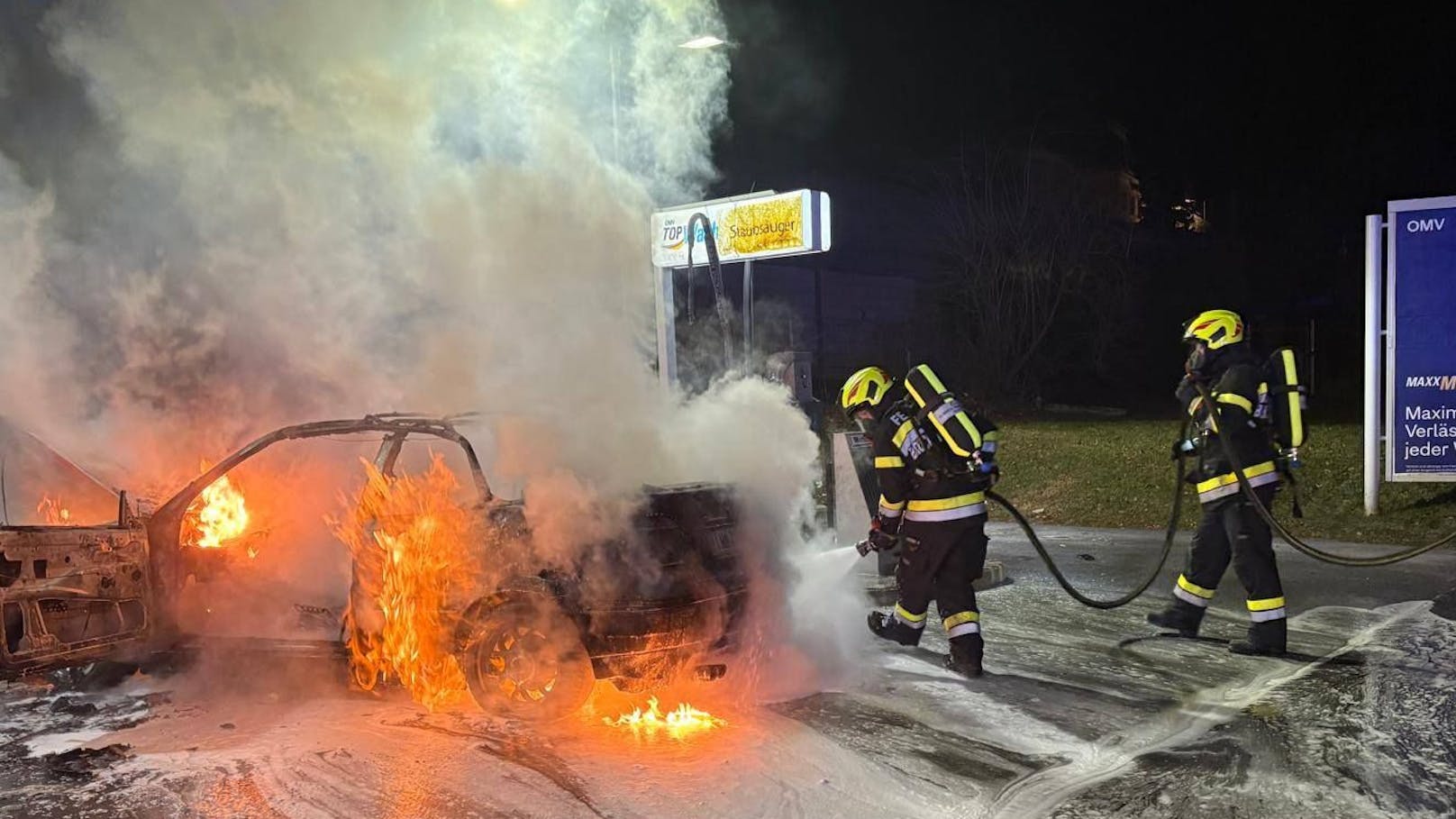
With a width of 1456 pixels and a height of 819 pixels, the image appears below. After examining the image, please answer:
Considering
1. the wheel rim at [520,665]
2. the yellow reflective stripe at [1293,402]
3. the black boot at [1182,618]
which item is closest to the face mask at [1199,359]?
the yellow reflective stripe at [1293,402]

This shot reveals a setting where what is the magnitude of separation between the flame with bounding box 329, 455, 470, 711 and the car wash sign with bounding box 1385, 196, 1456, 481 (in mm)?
9536

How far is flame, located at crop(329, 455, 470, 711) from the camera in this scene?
5039 mm

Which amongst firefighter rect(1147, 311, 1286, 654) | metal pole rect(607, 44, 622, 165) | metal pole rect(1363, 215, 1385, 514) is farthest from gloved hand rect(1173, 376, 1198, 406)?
metal pole rect(1363, 215, 1385, 514)

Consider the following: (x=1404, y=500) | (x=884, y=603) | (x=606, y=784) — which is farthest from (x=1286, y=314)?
(x=606, y=784)

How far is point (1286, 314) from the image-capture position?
94.2 feet

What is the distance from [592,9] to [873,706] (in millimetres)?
6005

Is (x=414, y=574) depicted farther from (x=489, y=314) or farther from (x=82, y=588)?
(x=489, y=314)

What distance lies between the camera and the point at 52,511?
689 cm

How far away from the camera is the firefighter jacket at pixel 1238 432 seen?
610 cm

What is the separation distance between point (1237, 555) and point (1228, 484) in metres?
0.43

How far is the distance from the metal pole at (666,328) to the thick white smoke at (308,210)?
1.16 meters

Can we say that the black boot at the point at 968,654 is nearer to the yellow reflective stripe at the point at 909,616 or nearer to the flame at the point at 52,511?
the yellow reflective stripe at the point at 909,616

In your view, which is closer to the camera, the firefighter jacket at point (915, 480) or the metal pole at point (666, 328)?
the firefighter jacket at point (915, 480)

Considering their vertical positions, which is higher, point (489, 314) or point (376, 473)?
point (489, 314)
